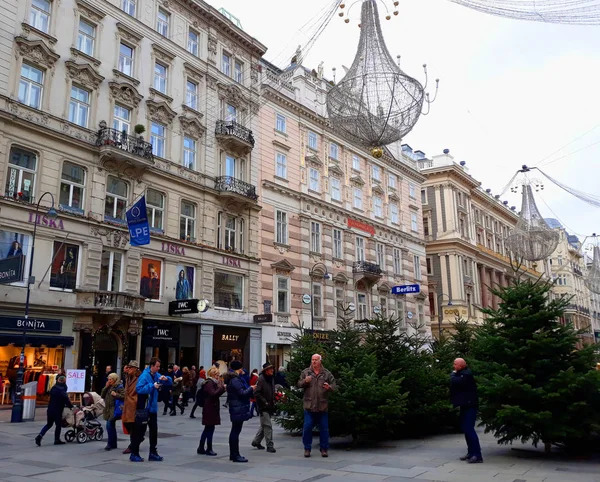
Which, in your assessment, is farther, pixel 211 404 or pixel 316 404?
pixel 211 404

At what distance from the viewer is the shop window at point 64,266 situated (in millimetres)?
22359

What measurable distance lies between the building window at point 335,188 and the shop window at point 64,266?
20.9 metres

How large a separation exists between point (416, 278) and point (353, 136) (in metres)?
35.9

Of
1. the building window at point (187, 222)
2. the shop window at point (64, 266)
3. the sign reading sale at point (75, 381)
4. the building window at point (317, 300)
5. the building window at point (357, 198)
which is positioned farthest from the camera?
the building window at point (357, 198)

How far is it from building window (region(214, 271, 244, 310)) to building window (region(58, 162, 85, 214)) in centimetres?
869

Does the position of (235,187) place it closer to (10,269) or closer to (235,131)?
(235,131)

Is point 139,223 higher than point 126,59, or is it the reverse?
point 126,59

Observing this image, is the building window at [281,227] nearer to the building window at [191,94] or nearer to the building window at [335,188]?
the building window at [335,188]

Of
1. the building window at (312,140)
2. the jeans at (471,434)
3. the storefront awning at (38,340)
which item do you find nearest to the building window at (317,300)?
the building window at (312,140)

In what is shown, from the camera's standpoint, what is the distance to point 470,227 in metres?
61.4

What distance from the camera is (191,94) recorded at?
30.4 metres

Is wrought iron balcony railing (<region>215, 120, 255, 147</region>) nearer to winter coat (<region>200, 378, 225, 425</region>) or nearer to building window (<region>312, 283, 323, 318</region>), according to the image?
building window (<region>312, 283, 323, 318</region>)

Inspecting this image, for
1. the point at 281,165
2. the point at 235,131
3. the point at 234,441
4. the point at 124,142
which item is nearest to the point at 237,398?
the point at 234,441

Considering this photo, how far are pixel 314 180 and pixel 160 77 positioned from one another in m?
13.7
